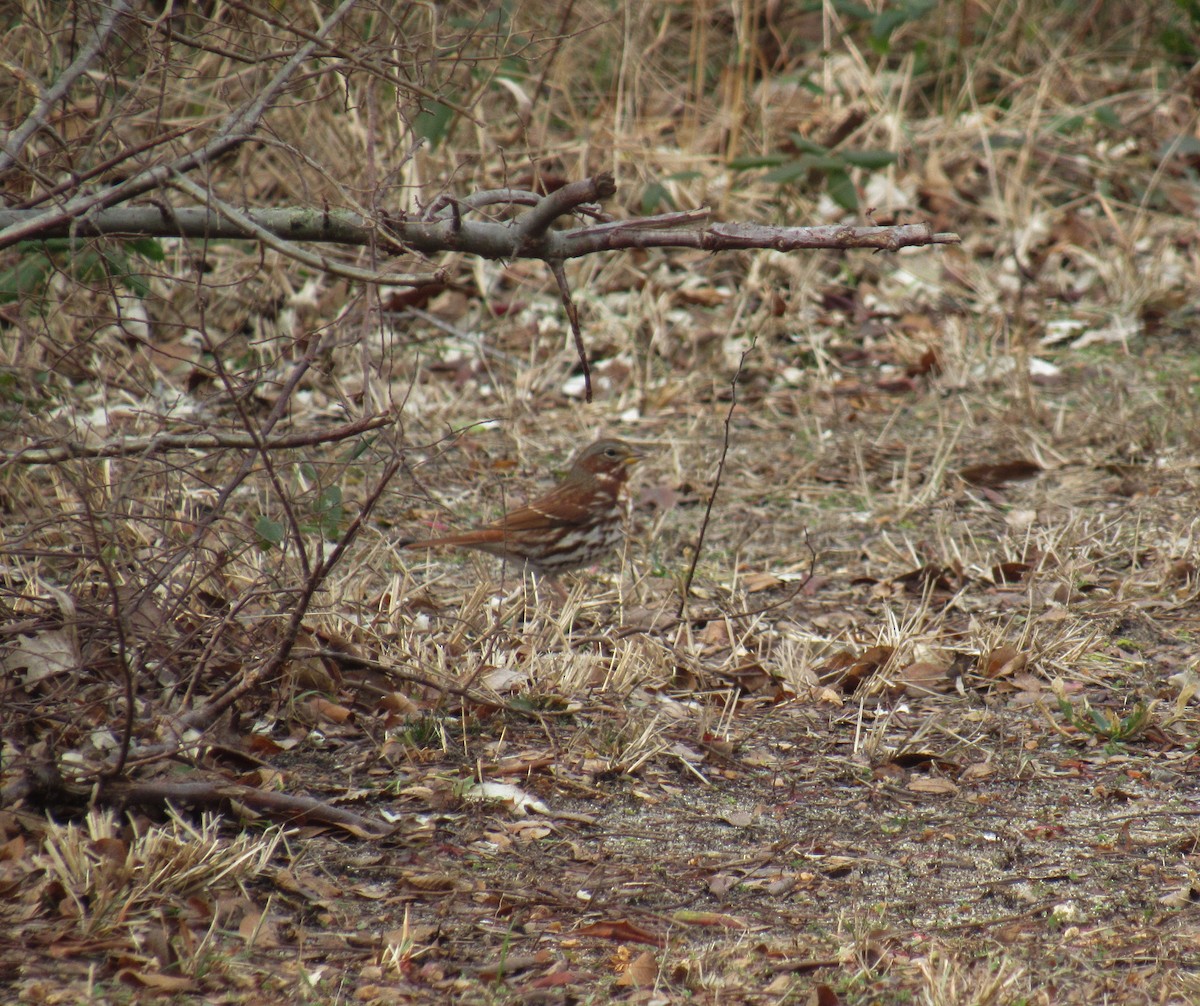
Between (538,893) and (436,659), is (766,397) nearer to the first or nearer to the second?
(436,659)

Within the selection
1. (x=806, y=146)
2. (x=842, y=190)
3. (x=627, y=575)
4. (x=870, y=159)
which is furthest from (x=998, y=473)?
(x=806, y=146)

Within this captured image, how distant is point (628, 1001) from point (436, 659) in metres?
1.65

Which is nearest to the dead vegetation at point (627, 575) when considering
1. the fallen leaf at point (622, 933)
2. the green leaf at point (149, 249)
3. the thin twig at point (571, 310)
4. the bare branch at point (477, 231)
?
the fallen leaf at point (622, 933)

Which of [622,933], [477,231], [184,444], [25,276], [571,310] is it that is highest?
[477,231]

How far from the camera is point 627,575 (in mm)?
5520

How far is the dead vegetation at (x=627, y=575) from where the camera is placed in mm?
2996

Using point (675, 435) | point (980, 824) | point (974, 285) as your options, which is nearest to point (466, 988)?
point (980, 824)

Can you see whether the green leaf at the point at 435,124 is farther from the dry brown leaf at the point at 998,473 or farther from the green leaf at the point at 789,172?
the dry brown leaf at the point at 998,473

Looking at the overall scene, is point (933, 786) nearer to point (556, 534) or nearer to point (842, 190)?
point (556, 534)

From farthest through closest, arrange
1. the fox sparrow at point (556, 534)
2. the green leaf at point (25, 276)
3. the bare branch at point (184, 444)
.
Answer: the fox sparrow at point (556, 534)
the green leaf at point (25, 276)
the bare branch at point (184, 444)

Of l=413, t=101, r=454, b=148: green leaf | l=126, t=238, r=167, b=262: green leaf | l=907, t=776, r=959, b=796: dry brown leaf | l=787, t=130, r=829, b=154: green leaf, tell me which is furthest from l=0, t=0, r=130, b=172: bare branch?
l=787, t=130, r=829, b=154: green leaf

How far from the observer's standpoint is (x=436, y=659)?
423 centimetres

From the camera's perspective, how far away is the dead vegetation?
300 centimetres

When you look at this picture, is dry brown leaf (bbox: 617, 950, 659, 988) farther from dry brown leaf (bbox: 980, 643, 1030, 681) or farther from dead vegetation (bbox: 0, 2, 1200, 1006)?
dry brown leaf (bbox: 980, 643, 1030, 681)
